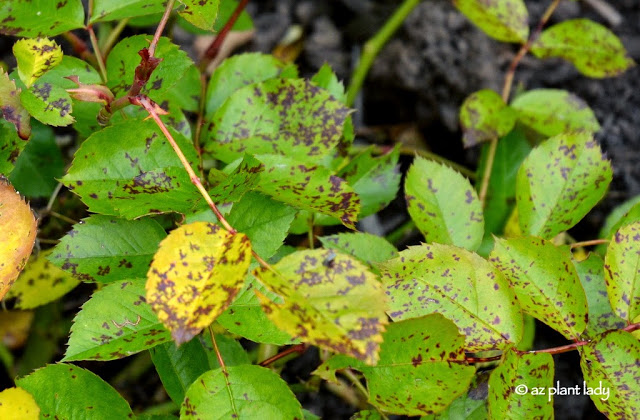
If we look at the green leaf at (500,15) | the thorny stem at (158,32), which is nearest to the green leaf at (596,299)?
the green leaf at (500,15)

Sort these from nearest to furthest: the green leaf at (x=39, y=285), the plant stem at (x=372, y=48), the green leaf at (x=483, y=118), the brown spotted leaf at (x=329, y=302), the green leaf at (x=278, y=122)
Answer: the brown spotted leaf at (x=329, y=302), the green leaf at (x=278, y=122), the green leaf at (x=39, y=285), the green leaf at (x=483, y=118), the plant stem at (x=372, y=48)

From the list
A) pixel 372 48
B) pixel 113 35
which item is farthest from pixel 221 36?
pixel 372 48

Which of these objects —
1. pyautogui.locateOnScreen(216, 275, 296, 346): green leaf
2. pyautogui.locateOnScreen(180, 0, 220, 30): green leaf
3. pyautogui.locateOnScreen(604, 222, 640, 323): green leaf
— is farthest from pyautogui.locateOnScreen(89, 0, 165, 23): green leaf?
pyautogui.locateOnScreen(604, 222, 640, 323): green leaf

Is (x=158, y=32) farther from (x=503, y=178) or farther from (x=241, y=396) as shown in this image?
(x=503, y=178)

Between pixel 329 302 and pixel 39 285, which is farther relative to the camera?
pixel 39 285

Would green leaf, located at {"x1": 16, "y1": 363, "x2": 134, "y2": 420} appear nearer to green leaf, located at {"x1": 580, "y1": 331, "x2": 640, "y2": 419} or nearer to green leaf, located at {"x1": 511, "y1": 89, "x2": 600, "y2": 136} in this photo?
green leaf, located at {"x1": 580, "y1": 331, "x2": 640, "y2": 419}

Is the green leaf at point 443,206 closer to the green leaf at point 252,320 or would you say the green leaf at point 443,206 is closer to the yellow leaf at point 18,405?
the green leaf at point 252,320
